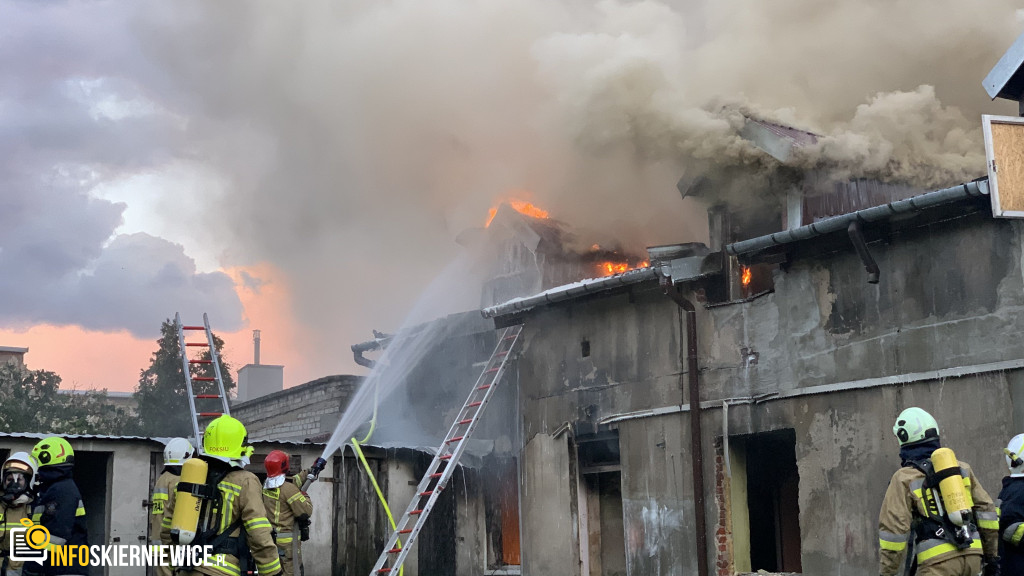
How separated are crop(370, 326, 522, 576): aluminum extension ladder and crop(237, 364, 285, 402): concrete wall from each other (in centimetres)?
2433

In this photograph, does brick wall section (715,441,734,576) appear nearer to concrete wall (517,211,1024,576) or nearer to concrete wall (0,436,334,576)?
concrete wall (517,211,1024,576)

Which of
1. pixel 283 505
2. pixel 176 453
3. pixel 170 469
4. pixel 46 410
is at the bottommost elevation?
pixel 283 505

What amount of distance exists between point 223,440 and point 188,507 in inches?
17.2

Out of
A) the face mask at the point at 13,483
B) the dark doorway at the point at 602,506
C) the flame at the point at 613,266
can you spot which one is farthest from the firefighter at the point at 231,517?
the flame at the point at 613,266

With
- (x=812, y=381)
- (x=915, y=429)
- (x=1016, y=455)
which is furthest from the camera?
(x=812, y=381)

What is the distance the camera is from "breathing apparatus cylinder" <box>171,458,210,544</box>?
6.14 metres

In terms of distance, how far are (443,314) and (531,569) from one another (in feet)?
18.2

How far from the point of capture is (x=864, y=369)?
1108cm

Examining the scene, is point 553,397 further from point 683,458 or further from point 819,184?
point 819,184

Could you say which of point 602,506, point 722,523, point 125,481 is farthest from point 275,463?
point 602,506

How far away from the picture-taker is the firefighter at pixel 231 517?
244 inches

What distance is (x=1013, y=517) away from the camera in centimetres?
685

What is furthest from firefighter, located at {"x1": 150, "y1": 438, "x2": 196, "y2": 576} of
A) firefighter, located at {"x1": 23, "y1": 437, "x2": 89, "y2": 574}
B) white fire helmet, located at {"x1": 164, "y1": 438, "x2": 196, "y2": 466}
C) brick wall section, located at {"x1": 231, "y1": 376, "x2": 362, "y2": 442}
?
brick wall section, located at {"x1": 231, "y1": 376, "x2": 362, "y2": 442}

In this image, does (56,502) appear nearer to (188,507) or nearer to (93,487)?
(188,507)
